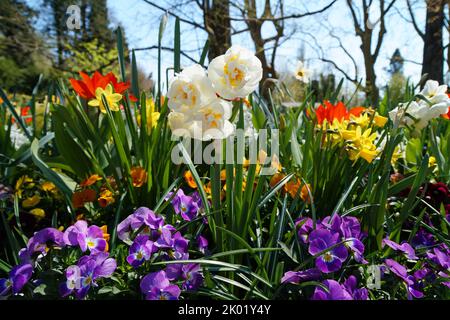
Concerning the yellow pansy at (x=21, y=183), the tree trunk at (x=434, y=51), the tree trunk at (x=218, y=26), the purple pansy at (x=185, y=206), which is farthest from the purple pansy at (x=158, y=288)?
the tree trunk at (x=434, y=51)

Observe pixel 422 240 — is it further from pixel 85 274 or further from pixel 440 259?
pixel 85 274

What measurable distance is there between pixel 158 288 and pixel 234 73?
0.46 m

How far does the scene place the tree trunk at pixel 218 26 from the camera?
5531 mm

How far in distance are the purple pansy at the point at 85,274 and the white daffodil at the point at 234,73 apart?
0.43m

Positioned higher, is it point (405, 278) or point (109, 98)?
point (109, 98)

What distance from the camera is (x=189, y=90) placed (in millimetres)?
829

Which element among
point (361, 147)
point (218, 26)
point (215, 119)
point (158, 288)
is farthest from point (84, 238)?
point (218, 26)

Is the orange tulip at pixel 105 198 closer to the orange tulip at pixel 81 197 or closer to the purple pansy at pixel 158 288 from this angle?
the orange tulip at pixel 81 197

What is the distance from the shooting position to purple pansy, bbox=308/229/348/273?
87 cm

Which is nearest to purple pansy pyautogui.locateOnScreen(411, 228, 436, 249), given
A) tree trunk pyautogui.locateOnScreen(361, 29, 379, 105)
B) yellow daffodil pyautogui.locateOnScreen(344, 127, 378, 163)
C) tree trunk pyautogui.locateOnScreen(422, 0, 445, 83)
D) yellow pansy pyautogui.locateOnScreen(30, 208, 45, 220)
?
yellow daffodil pyautogui.locateOnScreen(344, 127, 378, 163)

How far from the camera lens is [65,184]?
1.21m

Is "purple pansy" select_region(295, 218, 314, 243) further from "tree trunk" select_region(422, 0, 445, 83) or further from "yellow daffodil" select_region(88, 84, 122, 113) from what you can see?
"tree trunk" select_region(422, 0, 445, 83)
